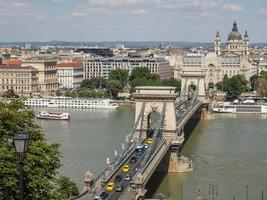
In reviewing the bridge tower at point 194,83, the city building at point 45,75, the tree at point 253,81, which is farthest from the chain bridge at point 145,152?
the tree at point 253,81

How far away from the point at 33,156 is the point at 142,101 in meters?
10.9

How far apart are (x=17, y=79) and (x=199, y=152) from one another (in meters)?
25.9

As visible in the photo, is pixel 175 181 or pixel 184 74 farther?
pixel 184 74

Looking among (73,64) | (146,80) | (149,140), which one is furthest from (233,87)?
(149,140)

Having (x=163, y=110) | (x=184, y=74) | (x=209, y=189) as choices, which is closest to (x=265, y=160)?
(x=163, y=110)

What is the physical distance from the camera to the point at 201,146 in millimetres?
24203

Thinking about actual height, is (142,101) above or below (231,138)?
above

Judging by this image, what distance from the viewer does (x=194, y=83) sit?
40.7 meters

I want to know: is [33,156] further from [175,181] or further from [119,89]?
[119,89]

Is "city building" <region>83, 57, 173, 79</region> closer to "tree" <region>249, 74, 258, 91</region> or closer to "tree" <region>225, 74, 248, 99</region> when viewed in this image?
"tree" <region>249, 74, 258, 91</region>

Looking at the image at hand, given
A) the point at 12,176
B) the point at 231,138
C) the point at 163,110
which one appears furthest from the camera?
the point at 231,138

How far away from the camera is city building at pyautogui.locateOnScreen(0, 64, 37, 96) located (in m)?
46.4

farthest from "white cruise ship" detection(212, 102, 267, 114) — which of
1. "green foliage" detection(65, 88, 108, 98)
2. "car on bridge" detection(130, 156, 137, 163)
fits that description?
"car on bridge" detection(130, 156, 137, 163)

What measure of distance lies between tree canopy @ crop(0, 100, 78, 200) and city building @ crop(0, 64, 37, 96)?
118 feet
